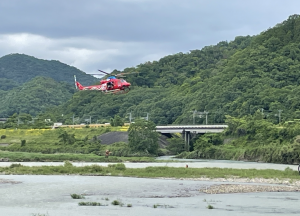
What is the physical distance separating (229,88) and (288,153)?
79.5 m

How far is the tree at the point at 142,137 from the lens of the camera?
117688 millimetres

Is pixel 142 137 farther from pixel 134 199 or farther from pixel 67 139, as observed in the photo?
pixel 134 199

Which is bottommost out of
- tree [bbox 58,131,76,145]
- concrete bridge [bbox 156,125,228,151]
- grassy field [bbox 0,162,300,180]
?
grassy field [bbox 0,162,300,180]

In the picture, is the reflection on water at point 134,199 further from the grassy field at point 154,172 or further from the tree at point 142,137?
the tree at point 142,137

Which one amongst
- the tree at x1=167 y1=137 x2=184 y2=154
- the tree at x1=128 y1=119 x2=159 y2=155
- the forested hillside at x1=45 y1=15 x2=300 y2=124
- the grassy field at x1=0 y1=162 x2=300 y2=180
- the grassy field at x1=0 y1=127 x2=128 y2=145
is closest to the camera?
the grassy field at x1=0 y1=162 x2=300 y2=180

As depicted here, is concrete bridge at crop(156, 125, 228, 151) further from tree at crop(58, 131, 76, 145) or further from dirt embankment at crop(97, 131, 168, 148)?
tree at crop(58, 131, 76, 145)

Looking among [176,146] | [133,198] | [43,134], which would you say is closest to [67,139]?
[43,134]

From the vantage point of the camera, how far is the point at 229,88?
6796 inches

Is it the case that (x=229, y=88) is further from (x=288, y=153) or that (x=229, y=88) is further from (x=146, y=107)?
(x=288, y=153)

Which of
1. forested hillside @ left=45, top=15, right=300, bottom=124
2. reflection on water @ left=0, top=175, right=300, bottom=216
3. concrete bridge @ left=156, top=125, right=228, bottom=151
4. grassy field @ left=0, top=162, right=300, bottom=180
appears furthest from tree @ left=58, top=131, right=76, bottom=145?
reflection on water @ left=0, top=175, right=300, bottom=216

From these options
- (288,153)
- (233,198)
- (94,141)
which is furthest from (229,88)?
(233,198)

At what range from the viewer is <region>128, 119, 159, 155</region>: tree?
117688 millimetres

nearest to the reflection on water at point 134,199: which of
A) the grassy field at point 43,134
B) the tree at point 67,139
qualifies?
the tree at point 67,139

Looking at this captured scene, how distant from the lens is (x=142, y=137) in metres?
119
